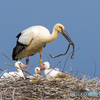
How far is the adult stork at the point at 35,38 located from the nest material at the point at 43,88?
1465mm

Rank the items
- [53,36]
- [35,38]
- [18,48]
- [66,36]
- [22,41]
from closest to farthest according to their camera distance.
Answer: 1. [66,36]
2. [53,36]
3. [35,38]
4. [22,41]
5. [18,48]

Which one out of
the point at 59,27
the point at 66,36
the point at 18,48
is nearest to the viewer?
the point at 66,36

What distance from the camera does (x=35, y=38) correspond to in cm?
710

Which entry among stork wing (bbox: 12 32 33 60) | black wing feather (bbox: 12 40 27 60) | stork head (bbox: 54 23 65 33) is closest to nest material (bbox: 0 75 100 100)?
stork head (bbox: 54 23 65 33)

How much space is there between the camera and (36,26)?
7.38 m

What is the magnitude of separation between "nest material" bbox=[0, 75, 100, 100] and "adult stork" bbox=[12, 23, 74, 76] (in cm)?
146

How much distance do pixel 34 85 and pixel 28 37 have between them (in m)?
1.95

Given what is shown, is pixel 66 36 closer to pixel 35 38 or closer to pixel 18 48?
pixel 35 38

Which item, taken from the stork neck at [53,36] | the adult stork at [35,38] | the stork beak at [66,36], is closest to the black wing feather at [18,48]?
the adult stork at [35,38]

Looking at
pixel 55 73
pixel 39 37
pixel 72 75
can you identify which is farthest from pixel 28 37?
pixel 72 75

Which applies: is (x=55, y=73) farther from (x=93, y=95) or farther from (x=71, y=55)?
(x=93, y=95)

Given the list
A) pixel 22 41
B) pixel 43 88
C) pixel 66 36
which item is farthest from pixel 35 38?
pixel 43 88

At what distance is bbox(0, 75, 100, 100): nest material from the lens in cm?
533

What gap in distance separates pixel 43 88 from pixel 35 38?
1.93 m
